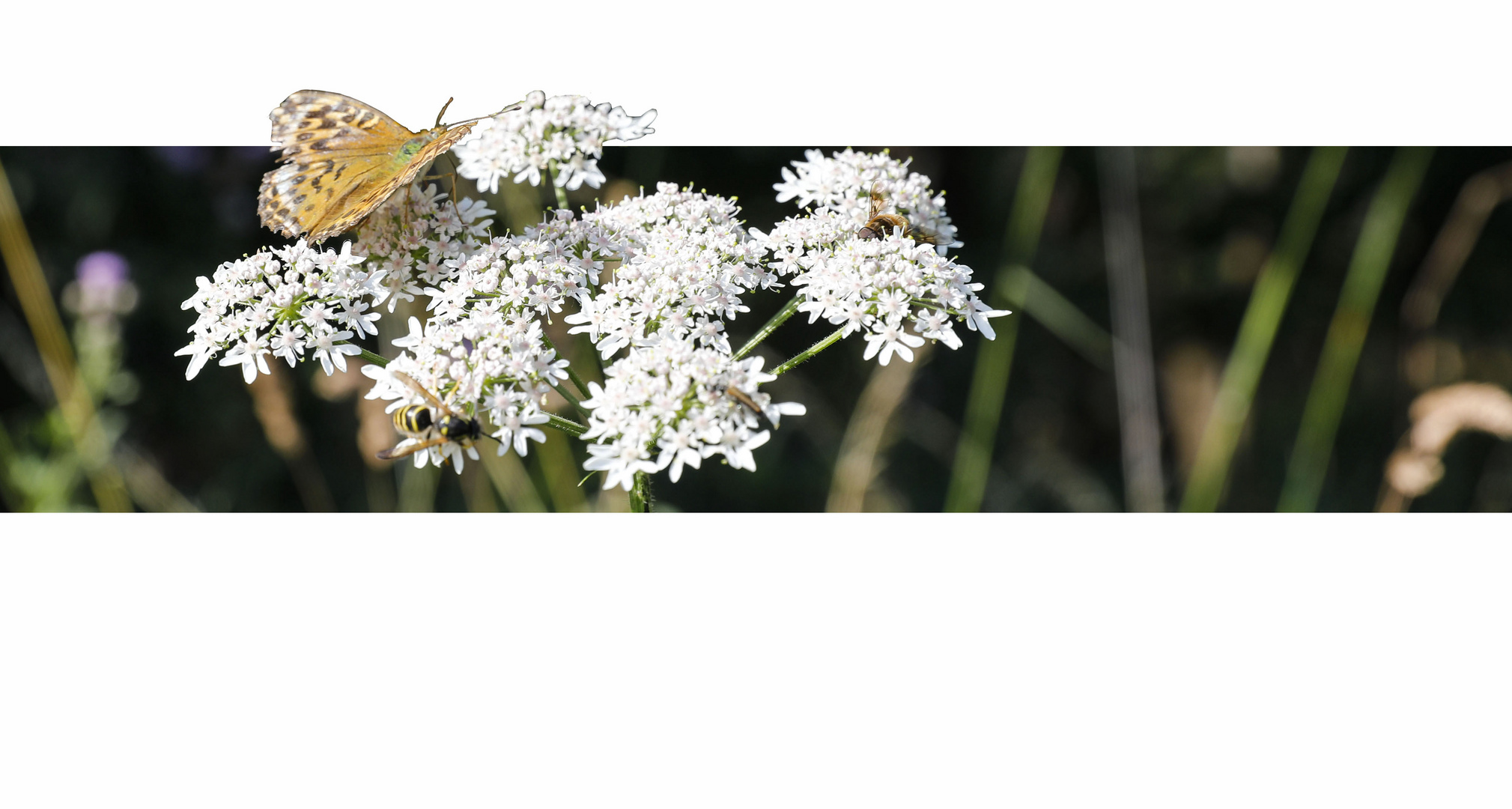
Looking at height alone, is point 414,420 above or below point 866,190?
below

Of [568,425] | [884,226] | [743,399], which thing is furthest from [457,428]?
[884,226]

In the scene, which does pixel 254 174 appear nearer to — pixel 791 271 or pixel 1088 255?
pixel 791 271

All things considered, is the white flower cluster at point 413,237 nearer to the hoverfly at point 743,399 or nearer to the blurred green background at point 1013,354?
the hoverfly at point 743,399

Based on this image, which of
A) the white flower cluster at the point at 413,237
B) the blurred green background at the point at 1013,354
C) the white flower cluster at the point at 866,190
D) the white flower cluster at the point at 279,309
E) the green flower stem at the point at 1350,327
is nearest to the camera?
the white flower cluster at the point at 279,309

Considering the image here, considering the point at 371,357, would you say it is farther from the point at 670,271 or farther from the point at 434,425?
the point at 670,271

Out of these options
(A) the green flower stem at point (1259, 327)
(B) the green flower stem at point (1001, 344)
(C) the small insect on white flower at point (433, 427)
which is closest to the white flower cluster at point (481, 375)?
(C) the small insect on white flower at point (433, 427)
